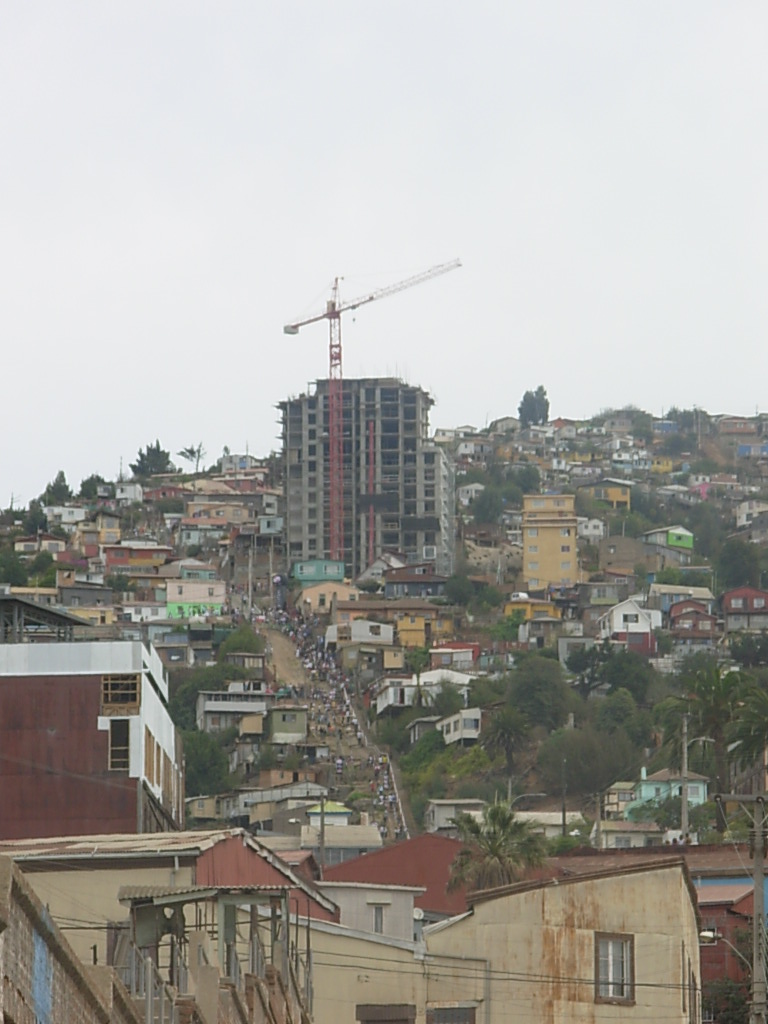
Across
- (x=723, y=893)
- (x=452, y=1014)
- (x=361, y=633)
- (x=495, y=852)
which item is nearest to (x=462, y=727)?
(x=361, y=633)

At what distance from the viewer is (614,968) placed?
1558 inches

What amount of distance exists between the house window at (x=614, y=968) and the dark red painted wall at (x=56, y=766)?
19.9m

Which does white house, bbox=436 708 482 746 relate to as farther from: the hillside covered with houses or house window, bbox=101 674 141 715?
house window, bbox=101 674 141 715

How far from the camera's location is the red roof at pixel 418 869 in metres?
59.3

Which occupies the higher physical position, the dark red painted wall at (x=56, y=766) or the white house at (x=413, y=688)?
the white house at (x=413, y=688)

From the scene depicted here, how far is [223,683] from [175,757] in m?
76.6

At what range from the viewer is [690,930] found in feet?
138

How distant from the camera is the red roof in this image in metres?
59.3

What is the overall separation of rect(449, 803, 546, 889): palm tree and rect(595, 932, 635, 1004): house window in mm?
17905

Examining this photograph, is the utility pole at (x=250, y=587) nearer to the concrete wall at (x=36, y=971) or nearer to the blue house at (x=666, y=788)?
the blue house at (x=666, y=788)

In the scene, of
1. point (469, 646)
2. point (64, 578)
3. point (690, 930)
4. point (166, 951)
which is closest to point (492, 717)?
point (469, 646)

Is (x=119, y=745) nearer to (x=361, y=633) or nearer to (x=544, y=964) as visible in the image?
(x=544, y=964)

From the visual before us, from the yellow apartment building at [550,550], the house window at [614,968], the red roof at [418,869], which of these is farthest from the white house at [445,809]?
the yellow apartment building at [550,550]

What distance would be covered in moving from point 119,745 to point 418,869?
9335mm
